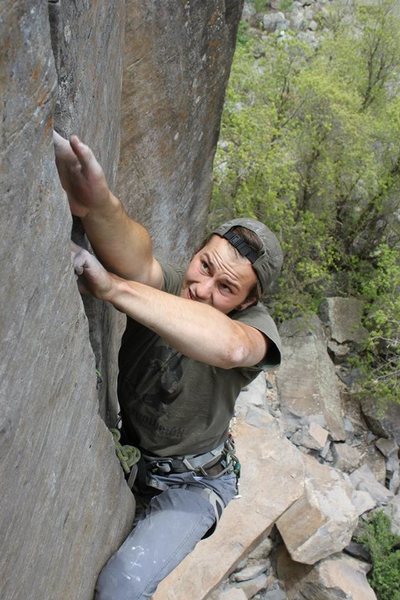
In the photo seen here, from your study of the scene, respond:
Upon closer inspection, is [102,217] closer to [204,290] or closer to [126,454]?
[204,290]

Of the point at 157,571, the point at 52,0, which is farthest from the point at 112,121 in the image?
the point at 157,571

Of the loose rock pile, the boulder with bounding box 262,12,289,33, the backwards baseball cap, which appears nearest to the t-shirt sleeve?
the backwards baseball cap

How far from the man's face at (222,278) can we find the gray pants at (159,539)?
1116 mm

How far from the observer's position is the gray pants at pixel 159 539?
9.89ft

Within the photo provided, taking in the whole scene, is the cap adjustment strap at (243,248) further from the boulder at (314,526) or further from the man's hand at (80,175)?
the boulder at (314,526)

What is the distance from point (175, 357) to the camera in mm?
3074

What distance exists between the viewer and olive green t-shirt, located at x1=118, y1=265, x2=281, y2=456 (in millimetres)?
3070

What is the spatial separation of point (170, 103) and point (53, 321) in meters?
3.02

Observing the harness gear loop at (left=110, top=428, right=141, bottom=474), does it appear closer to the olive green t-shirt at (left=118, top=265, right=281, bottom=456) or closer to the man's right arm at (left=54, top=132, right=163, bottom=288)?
the olive green t-shirt at (left=118, top=265, right=281, bottom=456)

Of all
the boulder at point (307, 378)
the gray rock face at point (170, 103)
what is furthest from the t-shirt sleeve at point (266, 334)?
the boulder at point (307, 378)

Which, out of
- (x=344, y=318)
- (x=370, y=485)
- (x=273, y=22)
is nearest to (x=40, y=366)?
(x=370, y=485)

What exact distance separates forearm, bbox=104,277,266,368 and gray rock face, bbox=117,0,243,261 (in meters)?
2.02

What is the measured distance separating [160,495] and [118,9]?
2607 millimetres

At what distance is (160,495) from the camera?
333cm
